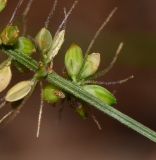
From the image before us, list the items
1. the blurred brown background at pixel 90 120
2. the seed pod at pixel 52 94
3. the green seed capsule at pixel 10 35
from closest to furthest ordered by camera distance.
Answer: the green seed capsule at pixel 10 35 → the seed pod at pixel 52 94 → the blurred brown background at pixel 90 120

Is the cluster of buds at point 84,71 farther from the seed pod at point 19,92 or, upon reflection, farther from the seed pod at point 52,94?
the seed pod at point 19,92

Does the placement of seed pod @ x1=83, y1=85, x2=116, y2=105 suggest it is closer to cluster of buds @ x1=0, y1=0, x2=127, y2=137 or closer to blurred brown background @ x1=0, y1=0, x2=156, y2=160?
cluster of buds @ x1=0, y1=0, x2=127, y2=137

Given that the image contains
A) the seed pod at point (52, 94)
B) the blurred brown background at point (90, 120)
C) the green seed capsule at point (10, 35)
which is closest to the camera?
the green seed capsule at point (10, 35)

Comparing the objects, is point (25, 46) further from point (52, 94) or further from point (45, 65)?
point (52, 94)

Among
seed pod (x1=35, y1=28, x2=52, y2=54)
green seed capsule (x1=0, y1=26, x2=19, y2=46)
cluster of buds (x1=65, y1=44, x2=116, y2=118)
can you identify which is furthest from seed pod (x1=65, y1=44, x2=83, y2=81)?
green seed capsule (x1=0, y1=26, x2=19, y2=46)

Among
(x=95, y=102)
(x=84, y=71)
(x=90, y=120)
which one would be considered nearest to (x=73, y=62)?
(x=84, y=71)

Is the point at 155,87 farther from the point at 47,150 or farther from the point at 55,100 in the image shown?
the point at 55,100

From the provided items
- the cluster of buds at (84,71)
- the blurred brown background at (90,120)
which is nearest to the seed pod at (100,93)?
the cluster of buds at (84,71)

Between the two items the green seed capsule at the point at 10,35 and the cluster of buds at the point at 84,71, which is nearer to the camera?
the green seed capsule at the point at 10,35
